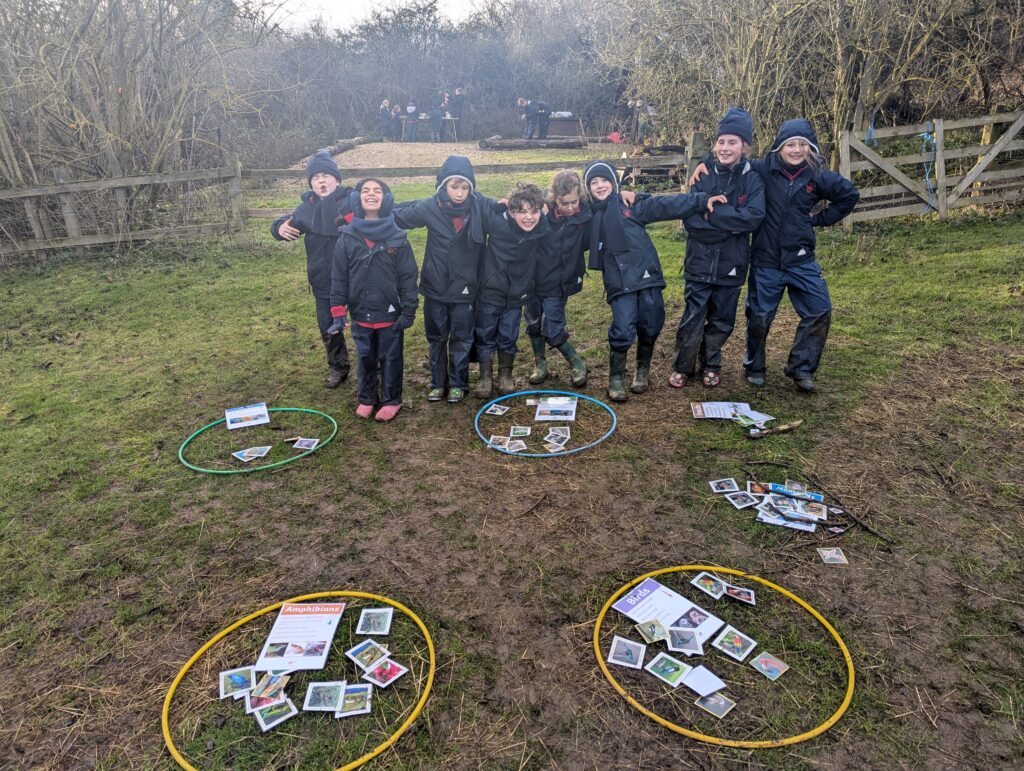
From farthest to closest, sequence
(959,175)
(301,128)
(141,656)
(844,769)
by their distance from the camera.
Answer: (301,128)
(959,175)
(141,656)
(844,769)

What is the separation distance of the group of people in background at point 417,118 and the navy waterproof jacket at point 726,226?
70.9 feet

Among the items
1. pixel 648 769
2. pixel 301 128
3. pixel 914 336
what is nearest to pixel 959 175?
pixel 914 336

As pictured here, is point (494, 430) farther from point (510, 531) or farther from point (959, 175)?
point (959, 175)

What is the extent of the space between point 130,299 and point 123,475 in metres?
4.93

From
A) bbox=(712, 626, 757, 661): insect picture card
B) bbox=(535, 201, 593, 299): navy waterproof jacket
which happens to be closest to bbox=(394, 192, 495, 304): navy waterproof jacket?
bbox=(535, 201, 593, 299): navy waterproof jacket

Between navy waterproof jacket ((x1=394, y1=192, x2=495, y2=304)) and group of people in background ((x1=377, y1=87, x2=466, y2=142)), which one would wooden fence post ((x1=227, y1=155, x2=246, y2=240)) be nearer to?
navy waterproof jacket ((x1=394, y1=192, x2=495, y2=304))

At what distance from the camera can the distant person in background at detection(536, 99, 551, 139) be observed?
75.2 feet

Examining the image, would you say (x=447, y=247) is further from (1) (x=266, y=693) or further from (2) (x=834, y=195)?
(1) (x=266, y=693)

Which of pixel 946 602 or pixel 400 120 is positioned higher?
pixel 400 120

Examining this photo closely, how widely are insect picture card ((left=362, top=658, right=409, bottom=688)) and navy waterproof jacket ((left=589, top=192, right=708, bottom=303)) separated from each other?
10.8ft

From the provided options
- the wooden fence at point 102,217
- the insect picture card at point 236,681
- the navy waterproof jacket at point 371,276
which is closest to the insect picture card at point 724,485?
the navy waterproof jacket at point 371,276

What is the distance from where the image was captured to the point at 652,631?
3.02 metres

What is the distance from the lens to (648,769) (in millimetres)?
2412

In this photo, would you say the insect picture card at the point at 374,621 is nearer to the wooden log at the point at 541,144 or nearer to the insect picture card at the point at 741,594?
the insect picture card at the point at 741,594
